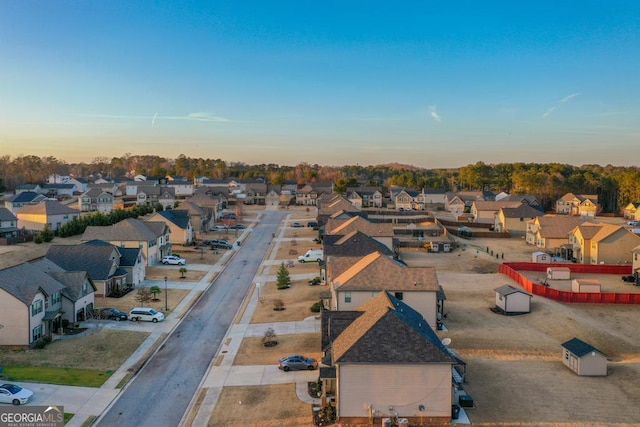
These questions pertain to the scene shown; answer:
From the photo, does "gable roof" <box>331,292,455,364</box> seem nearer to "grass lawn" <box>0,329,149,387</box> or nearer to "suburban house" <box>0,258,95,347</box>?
"grass lawn" <box>0,329,149,387</box>

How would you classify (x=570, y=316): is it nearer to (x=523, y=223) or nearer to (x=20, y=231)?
(x=523, y=223)

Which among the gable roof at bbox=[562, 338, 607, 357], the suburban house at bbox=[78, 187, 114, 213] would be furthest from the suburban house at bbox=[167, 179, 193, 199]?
the gable roof at bbox=[562, 338, 607, 357]

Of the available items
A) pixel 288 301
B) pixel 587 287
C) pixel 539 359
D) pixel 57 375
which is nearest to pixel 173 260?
pixel 288 301

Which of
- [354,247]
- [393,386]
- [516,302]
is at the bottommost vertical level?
[516,302]

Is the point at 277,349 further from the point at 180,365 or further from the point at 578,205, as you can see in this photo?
the point at 578,205

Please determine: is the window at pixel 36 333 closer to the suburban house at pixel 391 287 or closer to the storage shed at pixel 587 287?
the suburban house at pixel 391 287

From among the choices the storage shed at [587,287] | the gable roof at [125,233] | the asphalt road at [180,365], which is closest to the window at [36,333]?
the asphalt road at [180,365]
